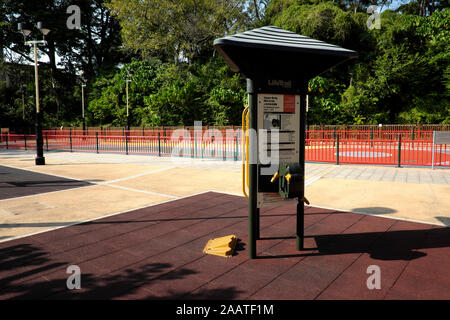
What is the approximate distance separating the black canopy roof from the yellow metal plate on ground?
2.18 metres

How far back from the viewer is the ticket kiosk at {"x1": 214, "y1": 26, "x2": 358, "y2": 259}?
12.4 ft

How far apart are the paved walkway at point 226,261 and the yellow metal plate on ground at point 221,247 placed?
0.32ft

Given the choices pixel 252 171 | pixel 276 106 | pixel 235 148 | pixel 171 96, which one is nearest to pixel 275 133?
pixel 276 106

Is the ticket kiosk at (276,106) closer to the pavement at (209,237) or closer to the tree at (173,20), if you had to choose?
the pavement at (209,237)

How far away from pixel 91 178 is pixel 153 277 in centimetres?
762

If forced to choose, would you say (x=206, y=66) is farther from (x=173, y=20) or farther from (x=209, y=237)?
(x=209, y=237)

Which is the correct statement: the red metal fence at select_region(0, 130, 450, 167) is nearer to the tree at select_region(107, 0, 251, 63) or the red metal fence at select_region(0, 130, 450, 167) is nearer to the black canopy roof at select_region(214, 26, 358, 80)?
the black canopy roof at select_region(214, 26, 358, 80)

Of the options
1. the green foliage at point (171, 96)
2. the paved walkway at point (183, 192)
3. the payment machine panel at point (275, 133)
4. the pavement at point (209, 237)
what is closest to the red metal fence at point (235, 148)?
the paved walkway at point (183, 192)

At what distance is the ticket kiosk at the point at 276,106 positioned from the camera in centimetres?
378

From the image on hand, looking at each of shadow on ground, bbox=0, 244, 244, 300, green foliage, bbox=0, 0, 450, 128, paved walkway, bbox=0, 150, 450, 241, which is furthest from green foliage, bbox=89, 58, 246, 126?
shadow on ground, bbox=0, 244, 244, 300

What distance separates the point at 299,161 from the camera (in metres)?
4.28

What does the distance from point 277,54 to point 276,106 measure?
0.64 metres

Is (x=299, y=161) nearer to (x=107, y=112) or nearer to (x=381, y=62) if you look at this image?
(x=381, y=62)
